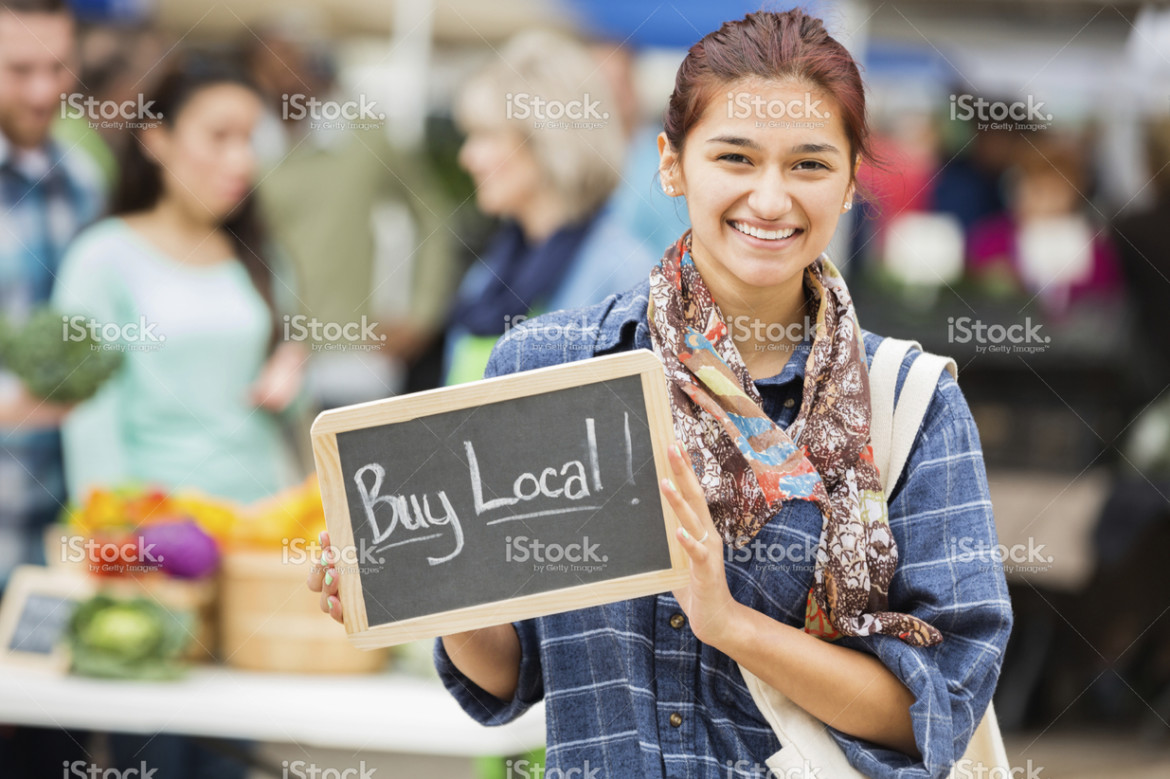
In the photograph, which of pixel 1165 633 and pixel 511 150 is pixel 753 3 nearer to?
pixel 511 150

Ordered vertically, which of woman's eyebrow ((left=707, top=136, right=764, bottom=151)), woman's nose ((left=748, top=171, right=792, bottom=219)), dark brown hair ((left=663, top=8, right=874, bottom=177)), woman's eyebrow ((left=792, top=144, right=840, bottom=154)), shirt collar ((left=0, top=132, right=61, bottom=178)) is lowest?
woman's nose ((left=748, top=171, right=792, bottom=219))

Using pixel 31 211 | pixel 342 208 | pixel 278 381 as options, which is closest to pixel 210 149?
pixel 31 211

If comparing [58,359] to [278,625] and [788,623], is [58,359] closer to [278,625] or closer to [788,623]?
[278,625]

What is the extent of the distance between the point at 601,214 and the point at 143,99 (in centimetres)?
144

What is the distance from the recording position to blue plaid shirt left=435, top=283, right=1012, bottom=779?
147 cm

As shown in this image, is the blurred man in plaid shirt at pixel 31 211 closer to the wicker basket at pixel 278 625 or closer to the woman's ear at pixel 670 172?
the wicker basket at pixel 278 625

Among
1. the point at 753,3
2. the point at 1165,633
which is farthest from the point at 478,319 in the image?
the point at 1165,633

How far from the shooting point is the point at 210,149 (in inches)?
139

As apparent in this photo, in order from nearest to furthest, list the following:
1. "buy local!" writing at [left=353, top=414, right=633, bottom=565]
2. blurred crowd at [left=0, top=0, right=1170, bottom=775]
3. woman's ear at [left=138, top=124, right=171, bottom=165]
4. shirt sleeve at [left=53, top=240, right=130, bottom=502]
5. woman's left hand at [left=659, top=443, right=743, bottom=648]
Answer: woman's left hand at [left=659, top=443, right=743, bottom=648] → "buy local!" writing at [left=353, top=414, right=633, bottom=565] → shirt sleeve at [left=53, top=240, right=130, bottom=502] → blurred crowd at [left=0, top=0, right=1170, bottom=775] → woman's ear at [left=138, top=124, right=171, bottom=165]

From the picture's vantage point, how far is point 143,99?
3.64 metres

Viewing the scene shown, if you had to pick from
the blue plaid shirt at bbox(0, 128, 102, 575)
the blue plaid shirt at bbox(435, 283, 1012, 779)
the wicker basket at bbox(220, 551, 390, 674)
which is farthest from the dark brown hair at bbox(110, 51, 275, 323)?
the blue plaid shirt at bbox(435, 283, 1012, 779)

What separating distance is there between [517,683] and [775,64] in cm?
91

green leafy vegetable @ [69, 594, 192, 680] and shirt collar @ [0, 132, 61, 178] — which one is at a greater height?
shirt collar @ [0, 132, 61, 178]

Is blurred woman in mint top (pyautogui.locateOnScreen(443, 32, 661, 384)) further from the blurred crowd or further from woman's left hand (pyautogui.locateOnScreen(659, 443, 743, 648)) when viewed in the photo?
woman's left hand (pyautogui.locateOnScreen(659, 443, 743, 648))
